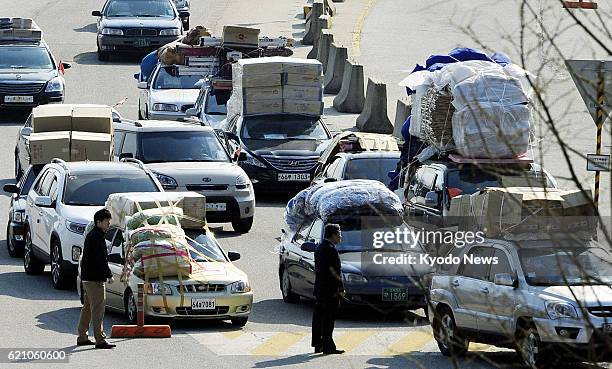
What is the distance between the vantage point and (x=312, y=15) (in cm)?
4644

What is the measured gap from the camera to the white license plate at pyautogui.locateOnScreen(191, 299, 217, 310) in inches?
696

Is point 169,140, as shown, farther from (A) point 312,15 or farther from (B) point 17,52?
(A) point 312,15

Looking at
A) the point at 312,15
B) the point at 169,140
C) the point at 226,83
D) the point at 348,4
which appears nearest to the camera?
the point at 169,140

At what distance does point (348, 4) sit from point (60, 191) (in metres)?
34.7

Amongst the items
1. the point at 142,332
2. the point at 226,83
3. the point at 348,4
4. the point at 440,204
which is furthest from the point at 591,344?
the point at 348,4

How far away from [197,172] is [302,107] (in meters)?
4.99

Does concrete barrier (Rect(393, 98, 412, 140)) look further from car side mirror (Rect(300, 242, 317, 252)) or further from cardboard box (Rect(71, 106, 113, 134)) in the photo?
car side mirror (Rect(300, 242, 317, 252))

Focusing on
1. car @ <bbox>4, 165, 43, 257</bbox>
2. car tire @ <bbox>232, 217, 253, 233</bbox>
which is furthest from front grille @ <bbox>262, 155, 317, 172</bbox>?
car @ <bbox>4, 165, 43, 257</bbox>

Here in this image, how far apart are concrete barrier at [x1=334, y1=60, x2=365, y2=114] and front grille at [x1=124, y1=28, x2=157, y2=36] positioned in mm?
7469

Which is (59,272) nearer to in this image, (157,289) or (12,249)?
(157,289)

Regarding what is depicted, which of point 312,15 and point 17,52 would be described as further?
point 312,15

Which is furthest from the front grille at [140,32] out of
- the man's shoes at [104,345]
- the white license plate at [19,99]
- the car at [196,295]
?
the man's shoes at [104,345]

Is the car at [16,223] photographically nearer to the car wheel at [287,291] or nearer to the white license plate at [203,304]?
the car wheel at [287,291]

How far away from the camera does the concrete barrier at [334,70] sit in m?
39.8
